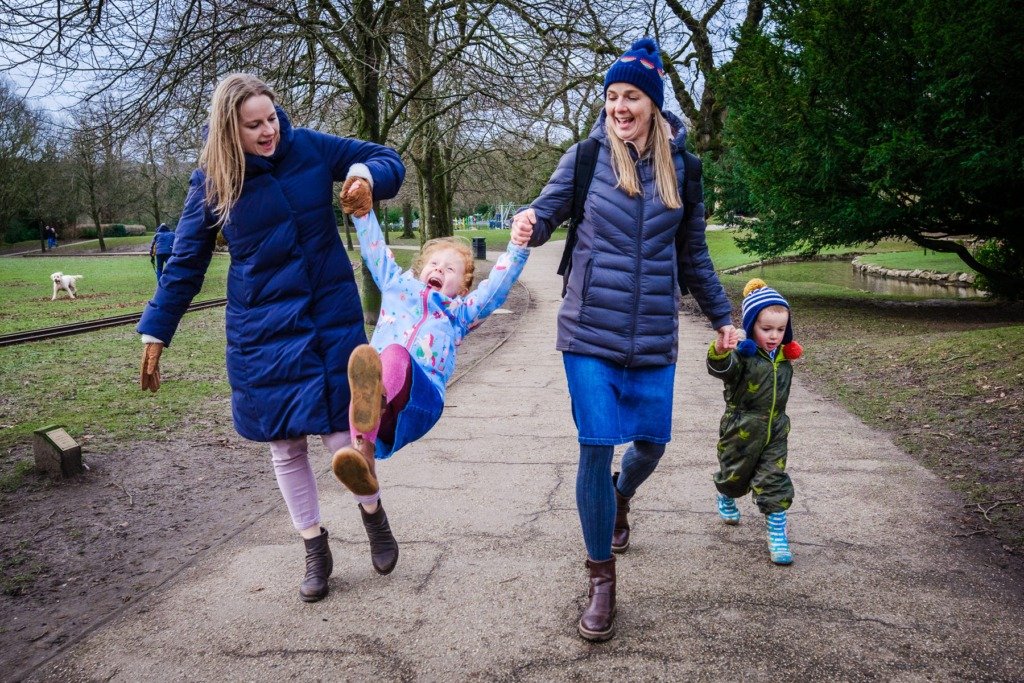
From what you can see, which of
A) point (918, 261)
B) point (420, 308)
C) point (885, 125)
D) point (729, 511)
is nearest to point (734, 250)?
point (918, 261)

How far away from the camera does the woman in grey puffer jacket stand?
294 cm

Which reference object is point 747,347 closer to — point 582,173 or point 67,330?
point 582,173

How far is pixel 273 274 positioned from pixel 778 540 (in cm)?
241

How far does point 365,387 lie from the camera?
109 inches

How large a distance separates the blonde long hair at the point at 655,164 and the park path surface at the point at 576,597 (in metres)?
1.59

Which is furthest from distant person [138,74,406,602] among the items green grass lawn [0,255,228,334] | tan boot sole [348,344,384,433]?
green grass lawn [0,255,228,334]

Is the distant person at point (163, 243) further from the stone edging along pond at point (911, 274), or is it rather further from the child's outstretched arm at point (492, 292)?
the stone edging along pond at point (911, 274)

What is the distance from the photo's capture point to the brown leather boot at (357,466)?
109 inches

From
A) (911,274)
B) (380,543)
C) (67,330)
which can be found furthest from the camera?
(911,274)

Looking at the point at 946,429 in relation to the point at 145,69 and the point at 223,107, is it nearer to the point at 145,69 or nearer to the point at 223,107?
the point at 223,107

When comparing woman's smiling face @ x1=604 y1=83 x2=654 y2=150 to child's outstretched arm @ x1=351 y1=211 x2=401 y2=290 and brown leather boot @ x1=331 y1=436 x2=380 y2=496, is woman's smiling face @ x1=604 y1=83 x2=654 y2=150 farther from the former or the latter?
brown leather boot @ x1=331 y1=436 x2=380 y2=496

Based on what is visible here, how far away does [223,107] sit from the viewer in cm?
287

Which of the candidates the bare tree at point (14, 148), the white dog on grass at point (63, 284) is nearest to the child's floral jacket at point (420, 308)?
the white dog on grass at point (63, 284)

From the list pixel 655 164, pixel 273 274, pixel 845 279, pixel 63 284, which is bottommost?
pixel 845 279
